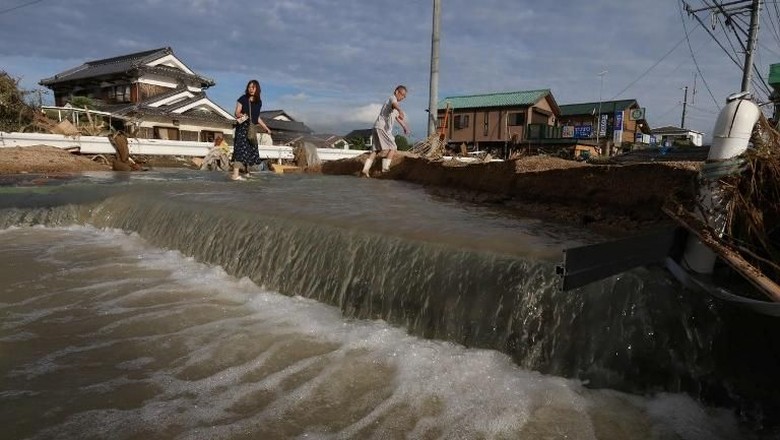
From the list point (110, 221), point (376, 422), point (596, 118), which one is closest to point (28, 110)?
point (110, 221)

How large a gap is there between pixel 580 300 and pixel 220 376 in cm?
214

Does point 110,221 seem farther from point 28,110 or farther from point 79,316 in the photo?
point 28,110

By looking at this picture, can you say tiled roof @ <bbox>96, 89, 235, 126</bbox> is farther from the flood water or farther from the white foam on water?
the white foam on water

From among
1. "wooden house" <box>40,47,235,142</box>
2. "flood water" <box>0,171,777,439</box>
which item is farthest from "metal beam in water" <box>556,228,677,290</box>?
"wooden house" <box>40,47,235,142</box>

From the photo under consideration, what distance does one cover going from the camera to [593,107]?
36250 mm

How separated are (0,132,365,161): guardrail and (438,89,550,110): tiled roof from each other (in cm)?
1684

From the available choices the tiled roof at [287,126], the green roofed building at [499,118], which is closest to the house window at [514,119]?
the green roofed building at [499,118]

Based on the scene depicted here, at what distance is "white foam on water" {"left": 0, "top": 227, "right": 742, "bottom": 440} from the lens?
233 cm

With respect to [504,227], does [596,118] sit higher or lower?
higher

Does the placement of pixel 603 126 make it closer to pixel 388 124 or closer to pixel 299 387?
pixel 388 124

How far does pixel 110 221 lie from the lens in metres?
6.71

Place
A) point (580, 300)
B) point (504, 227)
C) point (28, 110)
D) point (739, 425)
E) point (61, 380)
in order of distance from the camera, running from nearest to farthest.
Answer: point (739, 425), point (61, 380), point (580, 300), point (504, 227), point (28, 110)

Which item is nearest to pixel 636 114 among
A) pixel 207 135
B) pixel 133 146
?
pixel 207 135

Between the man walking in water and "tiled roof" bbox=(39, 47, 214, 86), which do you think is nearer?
the man walking in water
